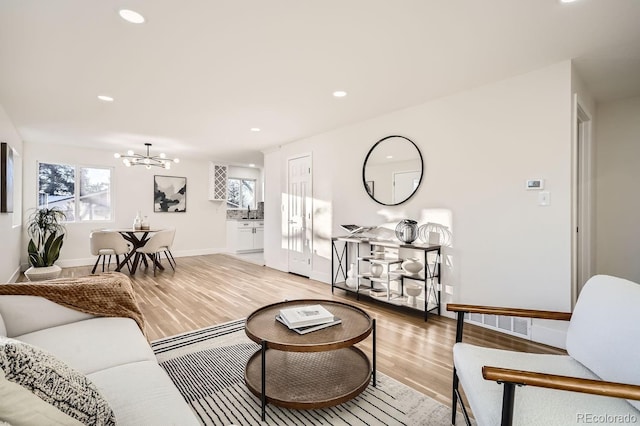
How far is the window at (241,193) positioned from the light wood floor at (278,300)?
3.12 meters

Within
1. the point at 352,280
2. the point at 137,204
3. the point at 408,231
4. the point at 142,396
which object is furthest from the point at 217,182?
the point at 142,396

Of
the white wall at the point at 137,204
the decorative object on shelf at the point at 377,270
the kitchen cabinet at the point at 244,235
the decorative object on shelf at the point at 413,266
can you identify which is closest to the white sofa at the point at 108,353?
the decorative object on shelf at the point at 413,266

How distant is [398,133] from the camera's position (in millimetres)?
3729

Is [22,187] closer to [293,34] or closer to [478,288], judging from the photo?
[293,34]

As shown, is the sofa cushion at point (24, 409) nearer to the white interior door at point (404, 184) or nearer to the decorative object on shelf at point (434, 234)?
the decorative object on shelf at point (434, 234)

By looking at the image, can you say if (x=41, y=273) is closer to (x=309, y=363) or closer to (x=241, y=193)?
(x=309, y=363)

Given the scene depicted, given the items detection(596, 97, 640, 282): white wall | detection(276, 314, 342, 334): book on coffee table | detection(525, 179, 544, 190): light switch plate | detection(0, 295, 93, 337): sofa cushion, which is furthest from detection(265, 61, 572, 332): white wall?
detection(0, 295, 93, 337): sofa cushion

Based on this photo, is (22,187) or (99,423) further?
(22,187)

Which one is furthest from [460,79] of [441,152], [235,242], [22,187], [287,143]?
[22,187]

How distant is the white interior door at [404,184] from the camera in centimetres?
355

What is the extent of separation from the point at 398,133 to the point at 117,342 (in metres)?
3.37

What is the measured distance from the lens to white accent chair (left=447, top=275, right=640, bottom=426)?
0.96 metres

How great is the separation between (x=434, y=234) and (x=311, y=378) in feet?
6.96

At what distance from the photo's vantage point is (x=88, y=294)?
195 centimetres
